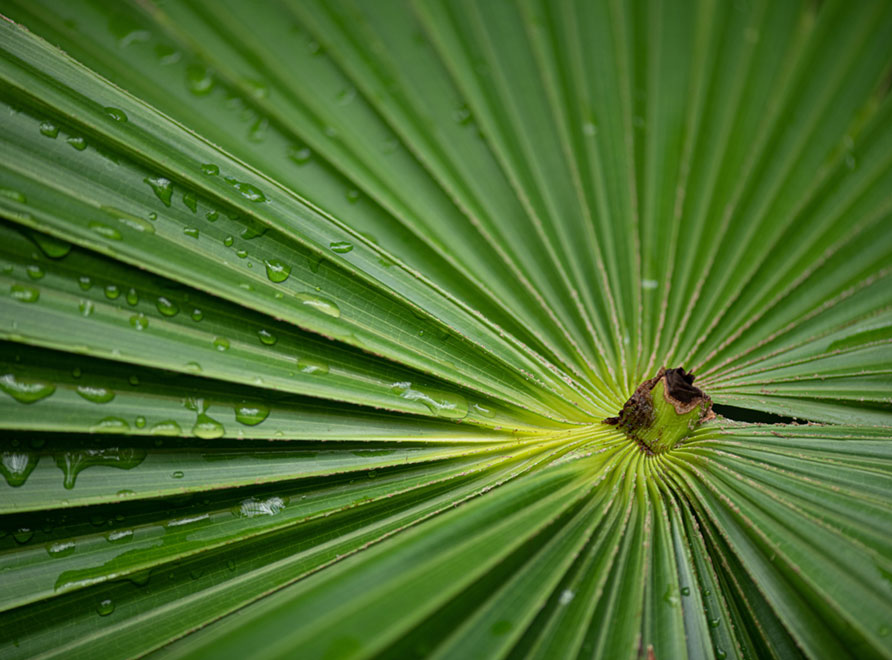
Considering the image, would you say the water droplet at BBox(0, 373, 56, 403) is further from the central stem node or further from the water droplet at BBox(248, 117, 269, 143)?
the central stem node

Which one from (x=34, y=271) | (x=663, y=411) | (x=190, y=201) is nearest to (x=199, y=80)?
(x=190, y=201)

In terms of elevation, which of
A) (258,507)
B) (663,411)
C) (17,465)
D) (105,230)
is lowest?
(17,465)

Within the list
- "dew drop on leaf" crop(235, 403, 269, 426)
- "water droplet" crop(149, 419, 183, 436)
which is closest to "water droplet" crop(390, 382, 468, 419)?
"dew drop on leaf" crop(235, 403, 269, 426)

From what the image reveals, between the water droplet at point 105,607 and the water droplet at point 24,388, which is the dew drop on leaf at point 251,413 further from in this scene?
the water droplet at point 105,607

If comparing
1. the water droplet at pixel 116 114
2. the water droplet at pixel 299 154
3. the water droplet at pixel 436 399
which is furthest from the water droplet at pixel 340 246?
the water droplet at pixel 116 114

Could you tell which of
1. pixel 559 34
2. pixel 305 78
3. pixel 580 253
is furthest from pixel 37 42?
pixel 580 253

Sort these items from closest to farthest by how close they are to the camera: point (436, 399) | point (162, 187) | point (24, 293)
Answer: point (24, 293) → point (162, 187) → point (436, 399)

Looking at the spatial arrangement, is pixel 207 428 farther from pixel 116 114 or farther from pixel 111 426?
pixel 116 114
